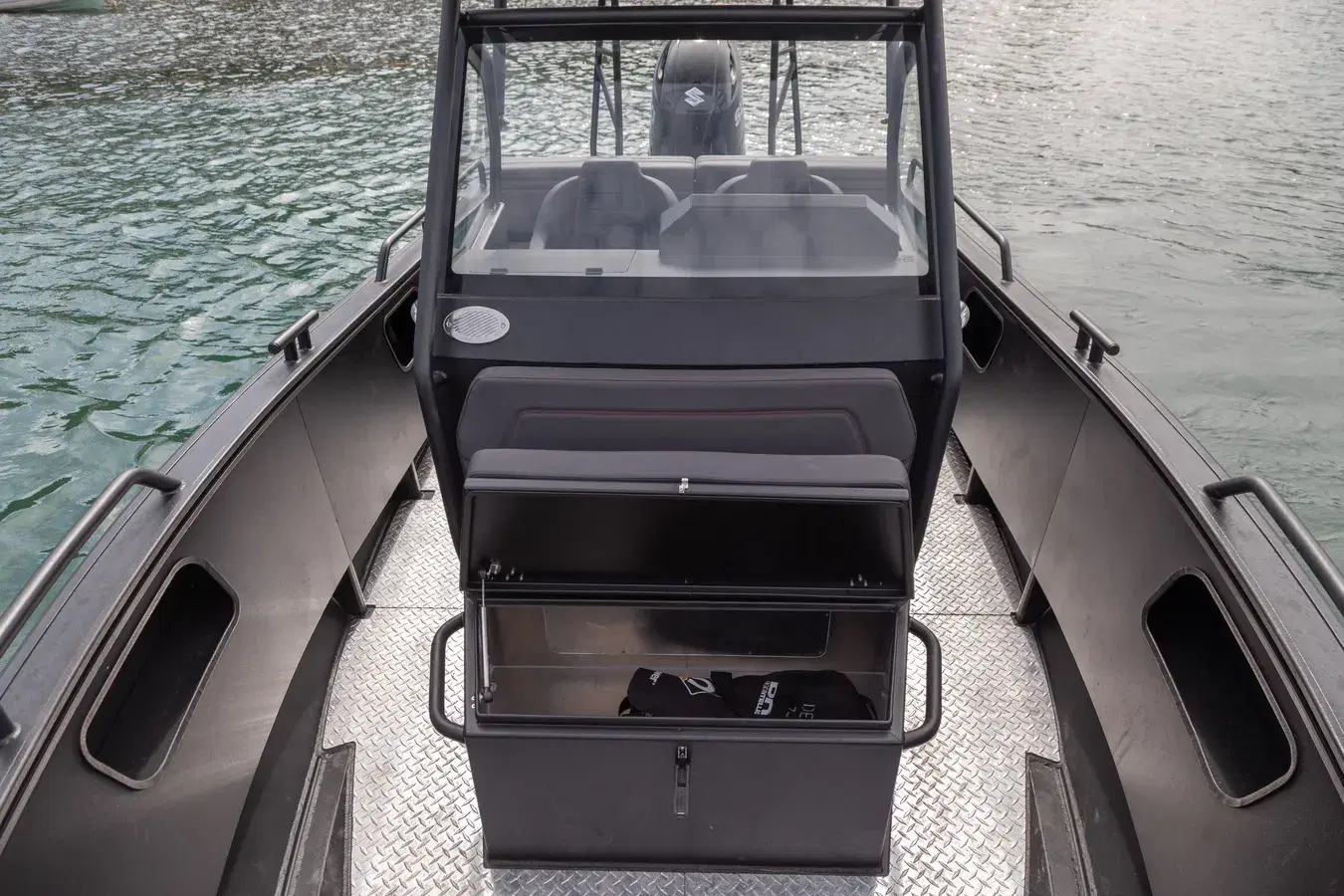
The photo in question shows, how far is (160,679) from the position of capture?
71.1 inches

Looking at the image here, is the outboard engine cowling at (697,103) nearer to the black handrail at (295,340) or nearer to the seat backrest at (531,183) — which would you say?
the seat backrest at (531,183)

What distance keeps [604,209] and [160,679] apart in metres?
1.47

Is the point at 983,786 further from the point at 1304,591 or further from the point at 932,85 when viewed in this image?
the point at 932,85

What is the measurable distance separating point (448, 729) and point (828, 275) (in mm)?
1305

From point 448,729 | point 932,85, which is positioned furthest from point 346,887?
point 932,85

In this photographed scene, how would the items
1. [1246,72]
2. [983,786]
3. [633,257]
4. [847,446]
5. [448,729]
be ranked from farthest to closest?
1. [1246,72]
2. [983,786]
3. [633,257]
4. [847,446]
5. [448,729]

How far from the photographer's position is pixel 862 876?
201 cm

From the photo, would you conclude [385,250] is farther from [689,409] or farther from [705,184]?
[689,409]

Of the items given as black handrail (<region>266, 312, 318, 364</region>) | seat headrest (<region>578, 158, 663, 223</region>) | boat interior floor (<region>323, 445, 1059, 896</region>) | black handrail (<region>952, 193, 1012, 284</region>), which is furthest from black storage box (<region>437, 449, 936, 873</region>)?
black handrail (<region>952, 193, 1012, 284</region>)

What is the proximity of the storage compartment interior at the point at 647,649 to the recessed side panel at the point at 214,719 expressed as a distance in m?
0.57

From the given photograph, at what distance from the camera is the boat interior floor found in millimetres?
2039

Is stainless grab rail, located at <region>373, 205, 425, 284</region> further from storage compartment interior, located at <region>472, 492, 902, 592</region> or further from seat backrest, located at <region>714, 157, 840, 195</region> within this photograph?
storage compartment interior, located at <region>472, 492, 902, 592</region>

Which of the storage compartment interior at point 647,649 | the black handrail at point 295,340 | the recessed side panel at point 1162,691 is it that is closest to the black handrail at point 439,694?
the storage compartment interior at point 647,649

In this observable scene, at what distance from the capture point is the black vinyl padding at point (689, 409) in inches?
75.7
